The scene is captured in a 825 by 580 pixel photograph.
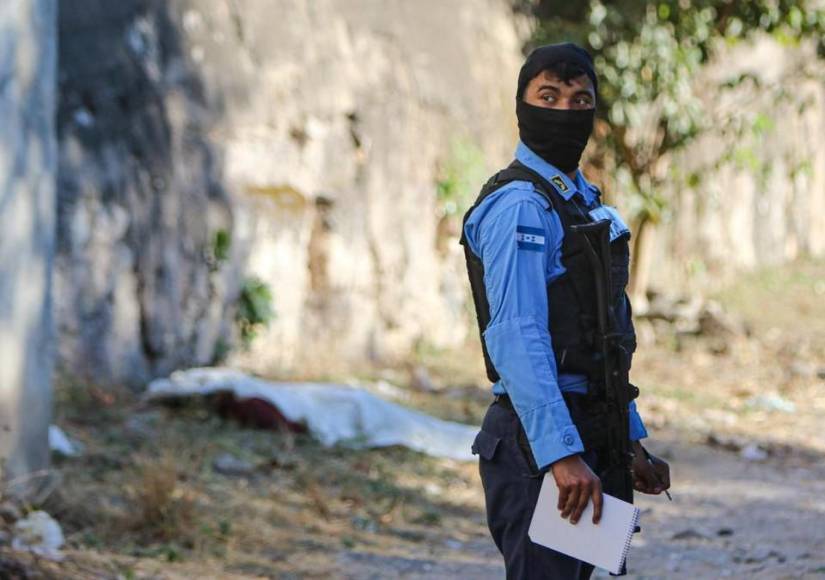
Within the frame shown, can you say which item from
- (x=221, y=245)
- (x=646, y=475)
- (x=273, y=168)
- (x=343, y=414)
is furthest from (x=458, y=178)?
(x=646, y=475)

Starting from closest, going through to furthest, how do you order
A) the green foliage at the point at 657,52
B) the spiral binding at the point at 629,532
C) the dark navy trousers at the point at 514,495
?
1. the spiral binding at the point at 629,532
2. the dark navy trousers at the point at 514,495
3. the green foliage at the point at 657,52

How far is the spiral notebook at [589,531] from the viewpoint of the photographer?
2.54 metres

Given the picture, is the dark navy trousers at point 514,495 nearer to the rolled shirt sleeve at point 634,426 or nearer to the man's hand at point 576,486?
the man's hand at point 576,486

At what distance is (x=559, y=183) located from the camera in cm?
278

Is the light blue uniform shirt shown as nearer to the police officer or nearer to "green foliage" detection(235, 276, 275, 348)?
the police officer

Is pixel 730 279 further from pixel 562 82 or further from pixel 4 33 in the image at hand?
pixel 562 82

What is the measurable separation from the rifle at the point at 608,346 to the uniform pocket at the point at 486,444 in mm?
243

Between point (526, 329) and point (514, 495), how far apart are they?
1.30 feet

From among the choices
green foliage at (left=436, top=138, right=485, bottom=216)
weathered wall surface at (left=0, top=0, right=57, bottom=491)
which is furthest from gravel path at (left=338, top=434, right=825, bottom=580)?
green foliage at (left=436, top=138, right=485, bottom=216)

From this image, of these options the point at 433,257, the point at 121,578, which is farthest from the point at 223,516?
the point at 433,257

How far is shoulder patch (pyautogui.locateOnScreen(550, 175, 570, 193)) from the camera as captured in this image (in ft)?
9.07

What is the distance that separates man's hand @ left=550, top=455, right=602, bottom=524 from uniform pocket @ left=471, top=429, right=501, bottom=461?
21cm

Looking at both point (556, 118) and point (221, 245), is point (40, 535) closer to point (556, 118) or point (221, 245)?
point (556, 118)

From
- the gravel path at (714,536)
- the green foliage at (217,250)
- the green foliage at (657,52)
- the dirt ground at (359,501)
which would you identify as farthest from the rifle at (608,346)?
the green foliage at (657,52)
